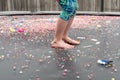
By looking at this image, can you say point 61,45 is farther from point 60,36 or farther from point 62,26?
point 62,26

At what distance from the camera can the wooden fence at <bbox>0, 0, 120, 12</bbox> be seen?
7688 millimetres

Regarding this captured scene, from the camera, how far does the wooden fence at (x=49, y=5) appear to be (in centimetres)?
769

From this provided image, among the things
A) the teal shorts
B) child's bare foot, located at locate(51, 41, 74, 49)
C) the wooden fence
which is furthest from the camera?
the wooden fence

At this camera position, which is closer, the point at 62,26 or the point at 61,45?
the point at 62,26

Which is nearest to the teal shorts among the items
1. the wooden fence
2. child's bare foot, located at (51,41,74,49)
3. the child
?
the child

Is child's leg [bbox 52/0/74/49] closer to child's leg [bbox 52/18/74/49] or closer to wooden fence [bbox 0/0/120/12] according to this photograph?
child's leg [bbox 52/18/74/49]

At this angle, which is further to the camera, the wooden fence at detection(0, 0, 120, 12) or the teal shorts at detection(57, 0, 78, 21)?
the wooden fence at detection(0, 0, 120, 12)

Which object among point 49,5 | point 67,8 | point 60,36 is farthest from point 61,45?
point 49,5

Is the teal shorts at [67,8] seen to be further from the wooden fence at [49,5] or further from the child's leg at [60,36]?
the wooden fence at [49,5]

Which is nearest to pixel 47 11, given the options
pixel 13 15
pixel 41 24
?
pixel 13 15

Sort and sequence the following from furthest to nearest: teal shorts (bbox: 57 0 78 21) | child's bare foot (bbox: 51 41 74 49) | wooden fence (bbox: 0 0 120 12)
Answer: wooden fence (bbox: 0 0 120 12), child's bare foot (bbox: 51 41 74 49), teal shorts (bbox: 57 0 78 21)

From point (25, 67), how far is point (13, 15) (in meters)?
3.42

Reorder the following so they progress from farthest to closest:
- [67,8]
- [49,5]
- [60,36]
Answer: [49,5], [60,36], [67,8]

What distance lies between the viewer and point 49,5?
781cm
